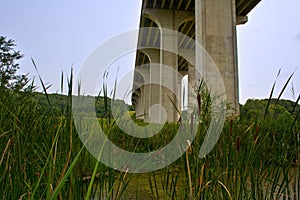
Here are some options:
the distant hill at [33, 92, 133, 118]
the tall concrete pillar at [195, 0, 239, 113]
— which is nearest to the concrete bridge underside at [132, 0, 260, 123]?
the tall concrete pillar at [195, 0, 239, 113]

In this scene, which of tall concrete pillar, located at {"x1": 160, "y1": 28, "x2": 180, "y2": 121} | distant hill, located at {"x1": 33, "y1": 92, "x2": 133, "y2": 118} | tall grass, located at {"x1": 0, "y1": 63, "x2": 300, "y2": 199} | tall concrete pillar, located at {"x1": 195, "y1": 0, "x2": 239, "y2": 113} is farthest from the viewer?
tall concrete pillar, located at {"x1": 160, "y1": 28, "x2": 180, "y2": 121}

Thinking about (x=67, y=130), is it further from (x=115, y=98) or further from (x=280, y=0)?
(x=280, y=0)

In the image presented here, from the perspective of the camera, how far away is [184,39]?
16094 millimetres

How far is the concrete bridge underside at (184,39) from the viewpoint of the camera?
691cm

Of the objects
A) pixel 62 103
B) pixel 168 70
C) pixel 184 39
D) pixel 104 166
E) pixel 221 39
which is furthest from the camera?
pixel 184 39

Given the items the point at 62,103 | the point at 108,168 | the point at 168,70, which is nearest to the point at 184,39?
the point at 168,70

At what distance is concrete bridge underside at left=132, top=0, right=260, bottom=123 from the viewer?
6.91 m

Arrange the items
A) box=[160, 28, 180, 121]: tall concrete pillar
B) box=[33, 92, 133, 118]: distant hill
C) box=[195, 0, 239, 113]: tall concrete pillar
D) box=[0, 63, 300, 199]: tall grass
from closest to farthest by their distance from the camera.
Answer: box=[0, 63, 300, 199]: tall grass
box=[33, 92, 133, 118]: distant hill
box=[195, 0, 239, 113]: tall concrete pillar
box=[160, 28, 180, 121]: tall concrete pillar

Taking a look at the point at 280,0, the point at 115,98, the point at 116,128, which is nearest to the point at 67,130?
the point at 115,98

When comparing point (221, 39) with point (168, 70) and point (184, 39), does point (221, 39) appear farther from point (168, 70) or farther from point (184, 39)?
point (184, 39)

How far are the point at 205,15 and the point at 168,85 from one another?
547 cm

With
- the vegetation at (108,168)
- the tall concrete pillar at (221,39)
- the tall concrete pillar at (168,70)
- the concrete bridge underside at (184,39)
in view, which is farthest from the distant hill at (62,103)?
the tall concrete pillar at (168,70)

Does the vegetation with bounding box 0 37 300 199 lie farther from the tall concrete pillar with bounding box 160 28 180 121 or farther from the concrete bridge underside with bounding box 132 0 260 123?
the tall concrete pillar with bounding box 160 28 180 121

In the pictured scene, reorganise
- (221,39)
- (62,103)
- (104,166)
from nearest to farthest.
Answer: (104,166), (62,103), (221,39)
